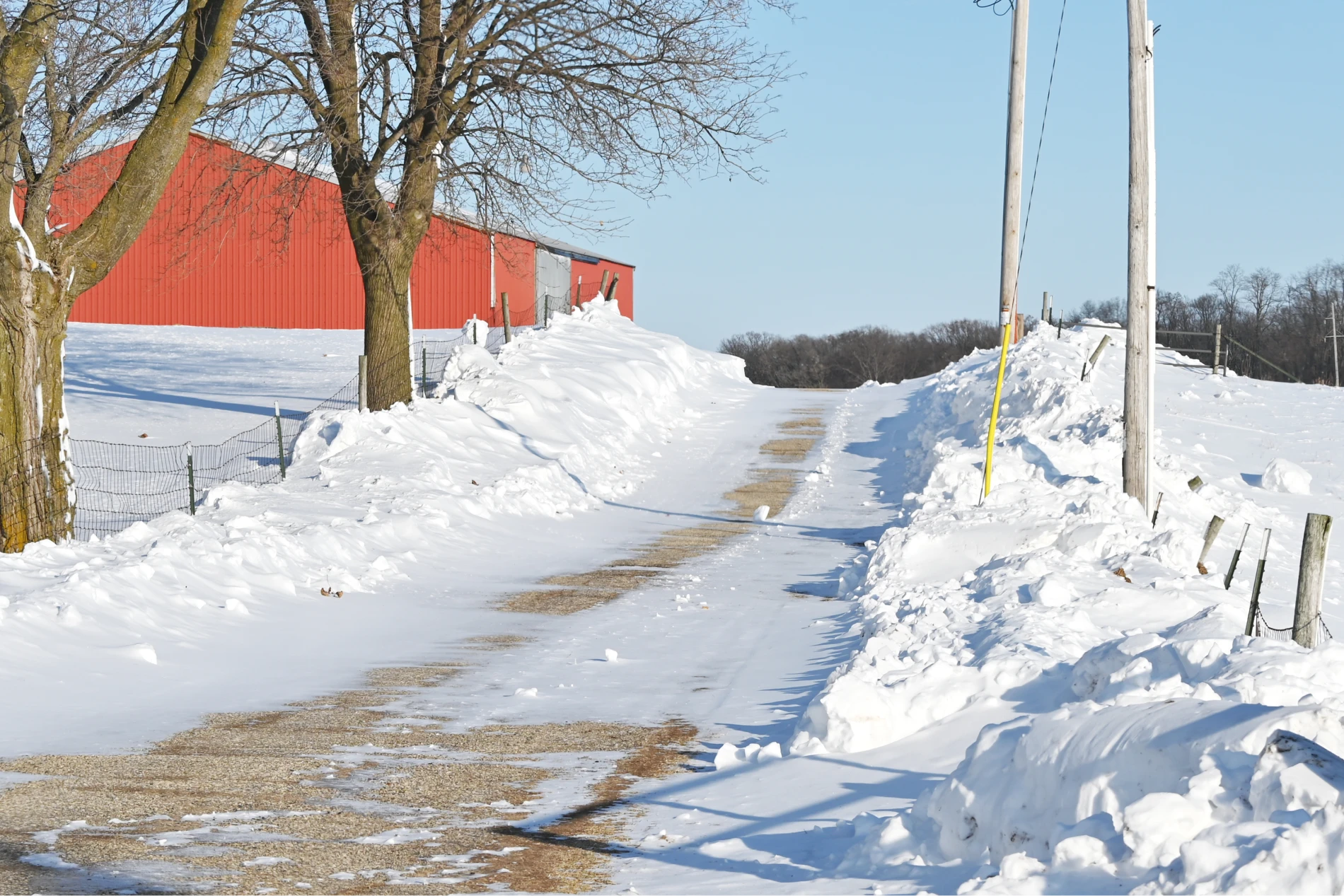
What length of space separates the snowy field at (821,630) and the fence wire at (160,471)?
3.04 feet

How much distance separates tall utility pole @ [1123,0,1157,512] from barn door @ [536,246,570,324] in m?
27.9

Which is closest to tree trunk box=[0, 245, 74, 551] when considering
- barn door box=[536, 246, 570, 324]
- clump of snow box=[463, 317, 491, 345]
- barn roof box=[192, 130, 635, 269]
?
barn roof box=[192, 130, 635, 269]

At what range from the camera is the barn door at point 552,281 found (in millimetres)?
42844

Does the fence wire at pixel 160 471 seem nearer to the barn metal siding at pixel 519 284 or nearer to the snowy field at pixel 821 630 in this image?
the snowy field at pixel 821 630

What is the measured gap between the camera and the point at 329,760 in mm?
6816

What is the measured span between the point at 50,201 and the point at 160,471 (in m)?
7.35

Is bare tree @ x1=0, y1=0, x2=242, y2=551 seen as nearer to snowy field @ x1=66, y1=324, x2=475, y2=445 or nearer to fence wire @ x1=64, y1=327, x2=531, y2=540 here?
fence wire @ x1=64, y1=327, x2=531, y2=540

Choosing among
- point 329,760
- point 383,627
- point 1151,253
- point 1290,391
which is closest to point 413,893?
point 329,760

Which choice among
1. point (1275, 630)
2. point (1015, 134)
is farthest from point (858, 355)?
point (1275, 630)

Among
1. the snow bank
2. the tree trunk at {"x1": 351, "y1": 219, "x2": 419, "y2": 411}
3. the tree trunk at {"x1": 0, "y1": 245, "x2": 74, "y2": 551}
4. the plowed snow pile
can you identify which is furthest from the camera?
the tree trunk at {"x1": 351, "y1": 219, "x2": 419, "y2": 411}

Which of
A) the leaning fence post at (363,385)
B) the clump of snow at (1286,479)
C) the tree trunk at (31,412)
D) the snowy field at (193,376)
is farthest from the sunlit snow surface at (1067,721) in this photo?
the snowy field at (193,376)

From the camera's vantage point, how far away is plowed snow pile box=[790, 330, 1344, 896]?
409cm

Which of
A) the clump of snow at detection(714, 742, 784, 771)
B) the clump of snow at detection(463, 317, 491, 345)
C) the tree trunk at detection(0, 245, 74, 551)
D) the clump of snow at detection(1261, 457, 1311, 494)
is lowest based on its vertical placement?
the clump of snow at detection(714, 742, 784, 771)

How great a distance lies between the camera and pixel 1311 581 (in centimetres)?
821
